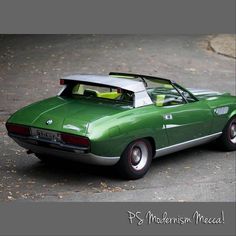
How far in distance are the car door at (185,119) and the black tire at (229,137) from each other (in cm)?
53

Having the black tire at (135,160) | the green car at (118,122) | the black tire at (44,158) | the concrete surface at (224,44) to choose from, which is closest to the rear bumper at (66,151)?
the green car at (118,122)

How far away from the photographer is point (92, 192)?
7113 mm

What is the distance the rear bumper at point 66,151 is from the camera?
7023 millimetres

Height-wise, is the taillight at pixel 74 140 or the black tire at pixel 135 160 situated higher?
the taillight at pixel 74 140

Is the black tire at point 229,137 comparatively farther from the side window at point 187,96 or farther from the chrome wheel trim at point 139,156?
the chrome wheel trim at point 139,156

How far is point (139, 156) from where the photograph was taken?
775cm

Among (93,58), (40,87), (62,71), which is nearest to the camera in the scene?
(40,87)

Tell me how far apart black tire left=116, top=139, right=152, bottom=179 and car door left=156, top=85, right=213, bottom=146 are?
47cm

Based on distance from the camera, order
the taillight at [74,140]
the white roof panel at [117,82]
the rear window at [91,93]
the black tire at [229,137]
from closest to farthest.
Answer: the taillight at [74,140]
the white roof panel at [117,82]
the rear window at [91,93]
the black tire at [229,137]

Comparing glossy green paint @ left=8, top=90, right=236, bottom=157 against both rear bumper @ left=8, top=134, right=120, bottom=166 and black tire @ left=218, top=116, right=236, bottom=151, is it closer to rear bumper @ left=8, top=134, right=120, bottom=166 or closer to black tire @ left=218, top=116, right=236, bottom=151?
rear bumper @ left=8, top=134, right=120, bottom=166

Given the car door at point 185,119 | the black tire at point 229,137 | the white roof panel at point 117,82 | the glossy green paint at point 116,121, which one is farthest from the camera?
the black tire at point 229,137

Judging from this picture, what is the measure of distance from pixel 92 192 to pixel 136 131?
104 centimetres

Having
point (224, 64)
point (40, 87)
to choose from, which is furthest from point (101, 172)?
point (224, 64)

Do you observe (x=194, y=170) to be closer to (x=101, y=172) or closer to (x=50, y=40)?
(x=101, y=172)
